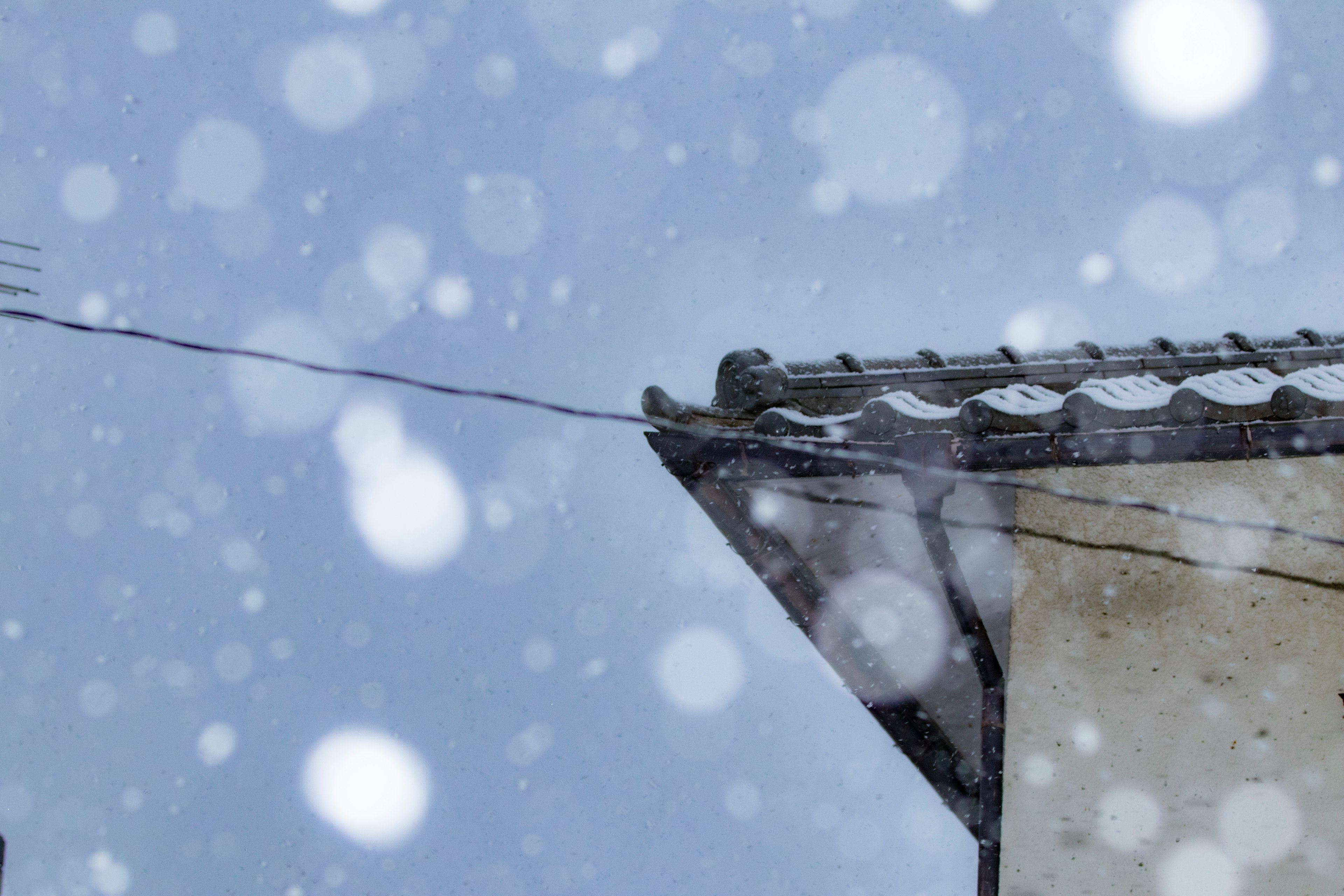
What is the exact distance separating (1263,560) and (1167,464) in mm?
601

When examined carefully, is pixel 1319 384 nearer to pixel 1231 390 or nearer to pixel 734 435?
pixel 1231 390

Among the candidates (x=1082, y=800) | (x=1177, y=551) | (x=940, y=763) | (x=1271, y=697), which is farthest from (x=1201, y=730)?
(x=940, y=763)

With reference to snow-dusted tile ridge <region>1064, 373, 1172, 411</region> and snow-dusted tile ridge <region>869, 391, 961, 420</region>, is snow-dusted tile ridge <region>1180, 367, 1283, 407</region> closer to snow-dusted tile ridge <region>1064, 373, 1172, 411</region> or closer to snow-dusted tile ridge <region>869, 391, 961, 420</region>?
snow-dusted tile ridge <region>1064, 373, 1172, 411</region>

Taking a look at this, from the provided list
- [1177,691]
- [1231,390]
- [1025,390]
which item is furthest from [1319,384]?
[1177,691]

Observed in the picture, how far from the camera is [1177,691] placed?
396cm

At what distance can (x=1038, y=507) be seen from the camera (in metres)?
3.76

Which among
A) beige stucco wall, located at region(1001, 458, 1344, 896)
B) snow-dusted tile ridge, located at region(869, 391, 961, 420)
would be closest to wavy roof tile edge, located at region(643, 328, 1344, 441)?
snow-dusted tile ridge, located at region(869, 391, 961, 420)

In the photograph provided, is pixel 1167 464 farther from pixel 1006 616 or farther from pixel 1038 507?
pixel 1006 616

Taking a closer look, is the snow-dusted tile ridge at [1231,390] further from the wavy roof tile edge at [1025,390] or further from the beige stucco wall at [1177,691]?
the beige stucco wall at [1177,691]

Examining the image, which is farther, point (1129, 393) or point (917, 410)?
point (1129, 393)

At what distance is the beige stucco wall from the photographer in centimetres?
369

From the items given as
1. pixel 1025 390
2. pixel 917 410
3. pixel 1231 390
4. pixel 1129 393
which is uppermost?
pixel 1025 390

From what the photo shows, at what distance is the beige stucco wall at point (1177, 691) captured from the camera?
3.69m

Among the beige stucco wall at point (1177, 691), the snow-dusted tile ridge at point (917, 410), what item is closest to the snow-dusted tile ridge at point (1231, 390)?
the beige stucco wall at point (1177, 691)
